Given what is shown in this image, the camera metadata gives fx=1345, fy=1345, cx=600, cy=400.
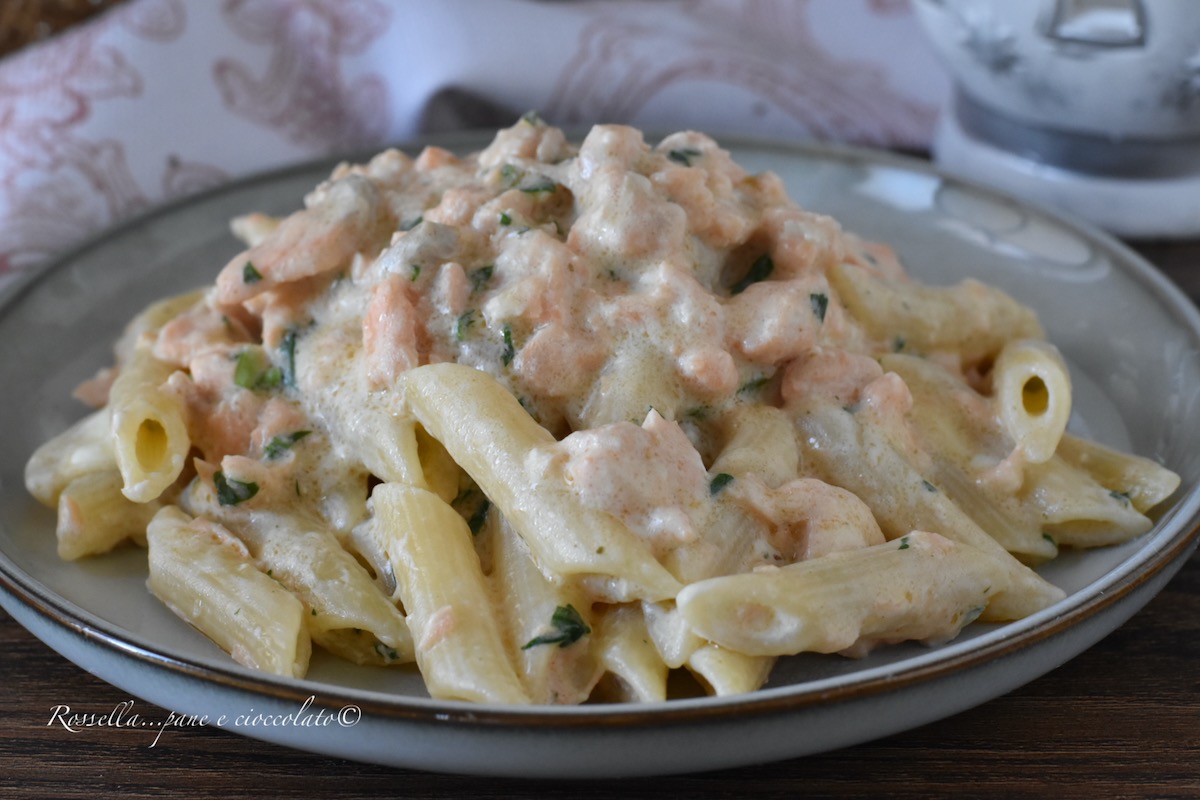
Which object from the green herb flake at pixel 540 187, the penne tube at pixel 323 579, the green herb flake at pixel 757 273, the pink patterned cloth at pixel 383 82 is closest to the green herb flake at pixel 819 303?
the green herb flake at pixel 757 273

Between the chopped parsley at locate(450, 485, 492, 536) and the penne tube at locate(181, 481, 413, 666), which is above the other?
the chopped parsley at locate(450, 485, 492, 536)

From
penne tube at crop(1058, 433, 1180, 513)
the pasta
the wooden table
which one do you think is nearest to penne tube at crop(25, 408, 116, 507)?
the pasta

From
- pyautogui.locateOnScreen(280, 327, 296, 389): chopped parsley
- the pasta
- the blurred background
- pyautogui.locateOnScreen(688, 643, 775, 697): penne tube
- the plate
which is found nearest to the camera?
the plate

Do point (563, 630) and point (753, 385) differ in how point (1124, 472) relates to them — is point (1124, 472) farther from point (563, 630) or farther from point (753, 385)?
point (563, 630)

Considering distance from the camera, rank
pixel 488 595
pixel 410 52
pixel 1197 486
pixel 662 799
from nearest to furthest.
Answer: pixel 662 799 < pixel 488 595 < pixel 1197 486 < pixel 410 52

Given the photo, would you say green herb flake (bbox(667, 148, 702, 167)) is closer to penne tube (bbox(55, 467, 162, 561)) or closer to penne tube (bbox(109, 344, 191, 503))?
penne tube (bbox(109, 344, 191, 503))

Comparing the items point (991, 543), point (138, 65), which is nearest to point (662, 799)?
point (991, 543)

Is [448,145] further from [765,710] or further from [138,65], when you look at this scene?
[765,710]

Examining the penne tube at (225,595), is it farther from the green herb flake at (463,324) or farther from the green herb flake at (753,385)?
the green herb flake at (753,385)
